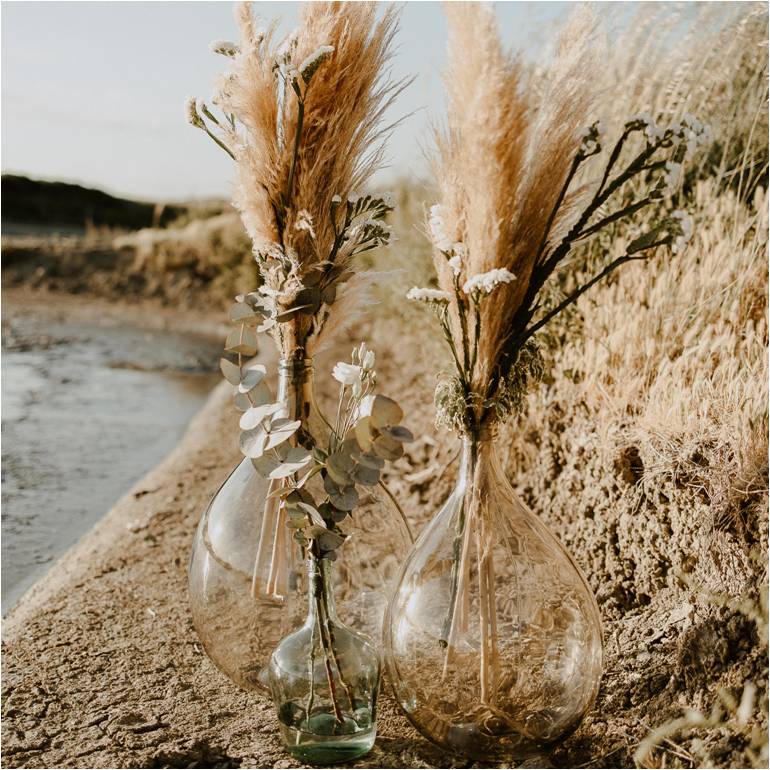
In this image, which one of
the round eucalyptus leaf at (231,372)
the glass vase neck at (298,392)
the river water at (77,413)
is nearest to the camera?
the round eucalyptus leaf at (231,372)

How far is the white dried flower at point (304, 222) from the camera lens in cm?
175

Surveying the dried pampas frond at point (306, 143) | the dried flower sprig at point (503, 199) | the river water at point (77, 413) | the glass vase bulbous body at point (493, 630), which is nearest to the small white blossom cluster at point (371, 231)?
the dried pampas frond at point (306, 143)

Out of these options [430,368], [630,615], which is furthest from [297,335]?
[430,368]

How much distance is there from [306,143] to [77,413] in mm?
4325

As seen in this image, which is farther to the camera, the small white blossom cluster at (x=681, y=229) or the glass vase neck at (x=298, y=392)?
the glass vase neck at (x=298, y=392)

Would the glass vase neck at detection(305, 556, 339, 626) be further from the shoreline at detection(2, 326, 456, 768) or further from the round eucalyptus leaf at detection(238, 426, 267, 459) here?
the shoreline at detection(2, 326, 456, 768)

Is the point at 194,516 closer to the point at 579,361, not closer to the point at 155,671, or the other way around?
the point at 155,671

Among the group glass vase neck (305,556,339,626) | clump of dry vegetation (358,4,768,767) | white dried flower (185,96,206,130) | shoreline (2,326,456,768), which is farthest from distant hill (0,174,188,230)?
glass vase neck (305,556,339,626)

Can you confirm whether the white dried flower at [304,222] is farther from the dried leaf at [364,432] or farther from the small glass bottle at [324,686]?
the small glass bottle at [324,686]

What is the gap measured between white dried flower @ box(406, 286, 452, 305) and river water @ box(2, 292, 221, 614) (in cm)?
214

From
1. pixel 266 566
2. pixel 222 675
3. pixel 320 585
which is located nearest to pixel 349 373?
pixel 320 585

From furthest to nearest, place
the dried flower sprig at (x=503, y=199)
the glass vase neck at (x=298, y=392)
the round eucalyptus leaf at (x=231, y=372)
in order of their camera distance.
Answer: the glass vase neck at (x=298, y=392)
the round eucalyptus leaf at (x=231, y=372)
the dried flower sprig at (x=503, y=199)

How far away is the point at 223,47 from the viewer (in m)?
1.74

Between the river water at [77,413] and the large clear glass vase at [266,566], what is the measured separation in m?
1.40
